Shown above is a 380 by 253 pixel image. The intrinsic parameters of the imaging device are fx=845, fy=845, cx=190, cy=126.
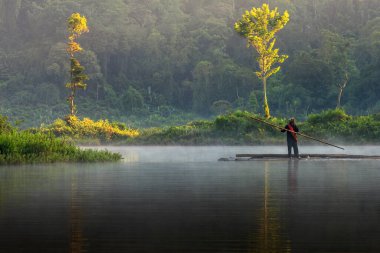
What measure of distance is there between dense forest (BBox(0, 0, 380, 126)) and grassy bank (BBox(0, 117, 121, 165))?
60868mm

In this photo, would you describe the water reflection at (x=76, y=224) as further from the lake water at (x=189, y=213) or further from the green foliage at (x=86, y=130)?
the green foliage at (x=86, y=130)

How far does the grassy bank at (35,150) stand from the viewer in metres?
36.6

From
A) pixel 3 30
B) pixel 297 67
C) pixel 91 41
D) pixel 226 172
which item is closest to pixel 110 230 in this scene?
pixel 226 172

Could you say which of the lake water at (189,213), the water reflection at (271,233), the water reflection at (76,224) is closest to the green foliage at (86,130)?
the lake water at (189,213)

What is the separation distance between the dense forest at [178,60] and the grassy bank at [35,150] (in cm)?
6087

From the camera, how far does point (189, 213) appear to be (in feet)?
55.1

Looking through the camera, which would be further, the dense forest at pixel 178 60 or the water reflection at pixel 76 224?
the dense forest at pixel 178 60

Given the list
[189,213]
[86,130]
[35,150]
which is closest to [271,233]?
[189,213]

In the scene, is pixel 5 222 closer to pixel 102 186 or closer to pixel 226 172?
pixel 102 186

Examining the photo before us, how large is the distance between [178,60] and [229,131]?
4923 centimetres

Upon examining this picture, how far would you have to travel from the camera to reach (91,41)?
4882 inches

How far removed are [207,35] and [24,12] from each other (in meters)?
33.5

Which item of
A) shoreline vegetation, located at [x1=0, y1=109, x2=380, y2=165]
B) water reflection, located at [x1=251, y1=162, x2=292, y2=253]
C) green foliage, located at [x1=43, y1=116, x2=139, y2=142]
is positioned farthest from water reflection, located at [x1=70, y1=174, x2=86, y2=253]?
green foliage, located at [x1=43, y1=116, x2=139, y2=142]

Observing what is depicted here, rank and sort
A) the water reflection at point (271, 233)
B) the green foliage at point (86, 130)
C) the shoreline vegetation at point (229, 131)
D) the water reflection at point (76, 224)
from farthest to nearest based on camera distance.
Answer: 1. the green foliage at point (86, 130)
2. the shoreline vegetation at point (229, 131)
3. the water reflection at point (76, 224)
4. the water reflection at point (271, 233)
